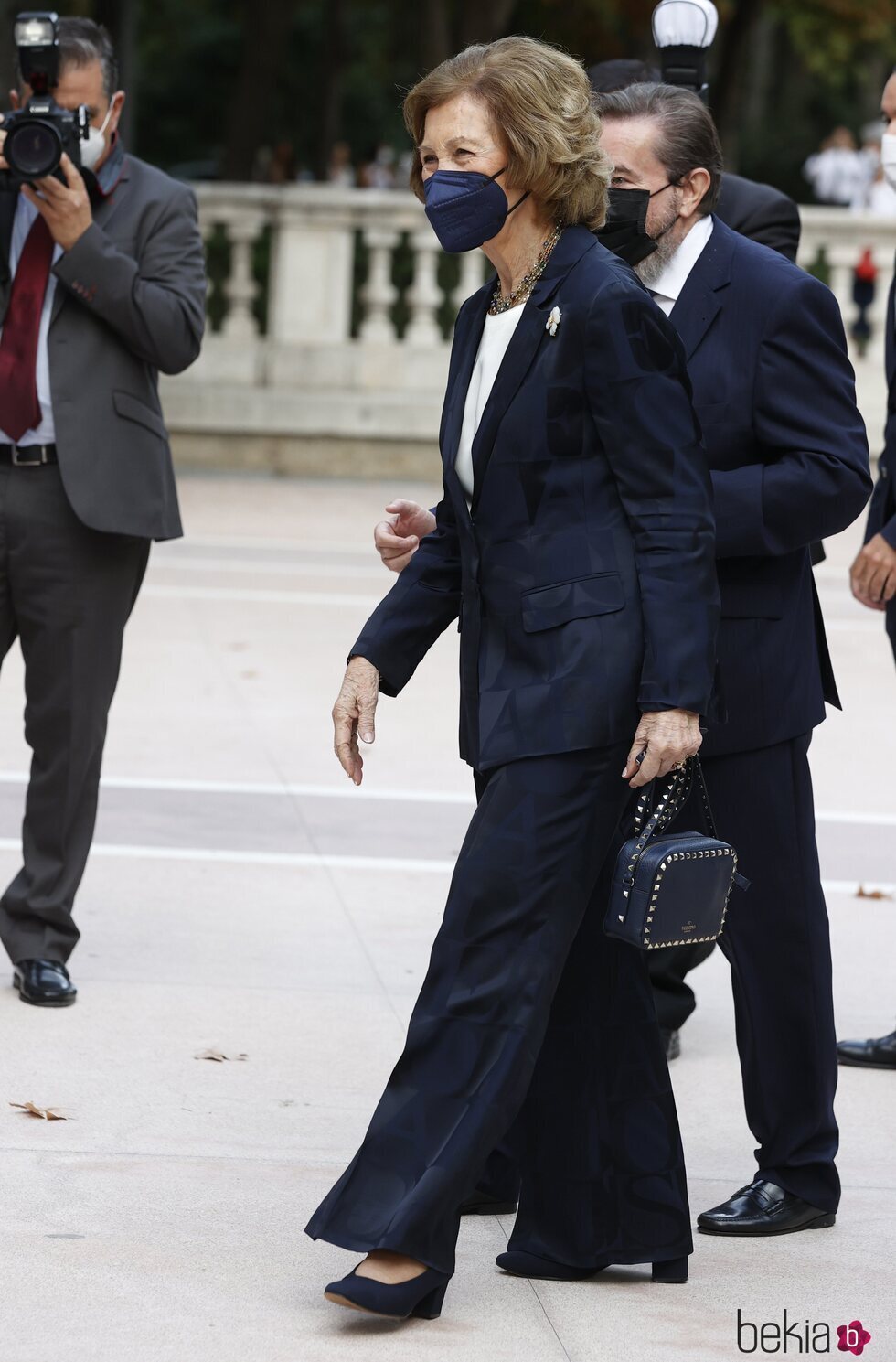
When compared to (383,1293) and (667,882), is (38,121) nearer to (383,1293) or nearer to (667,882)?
(667,882)

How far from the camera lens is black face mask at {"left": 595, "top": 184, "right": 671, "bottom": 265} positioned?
4.12m

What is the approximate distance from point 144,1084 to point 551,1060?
127cm

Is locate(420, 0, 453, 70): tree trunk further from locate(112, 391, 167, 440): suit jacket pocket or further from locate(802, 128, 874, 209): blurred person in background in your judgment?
locate(112, 391, 167, 440): suit jacket pocket

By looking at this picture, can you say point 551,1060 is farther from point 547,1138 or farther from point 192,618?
point 192,618

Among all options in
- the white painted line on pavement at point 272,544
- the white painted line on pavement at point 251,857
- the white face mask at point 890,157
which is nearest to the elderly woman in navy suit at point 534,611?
the white face mask at point 890,157

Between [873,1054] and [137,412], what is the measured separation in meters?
2.37

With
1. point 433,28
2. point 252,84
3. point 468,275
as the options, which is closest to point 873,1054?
point 468,275

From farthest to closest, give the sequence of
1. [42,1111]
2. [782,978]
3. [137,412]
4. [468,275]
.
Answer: [468,275] < [137,412] < [42,1111] < [782,978]

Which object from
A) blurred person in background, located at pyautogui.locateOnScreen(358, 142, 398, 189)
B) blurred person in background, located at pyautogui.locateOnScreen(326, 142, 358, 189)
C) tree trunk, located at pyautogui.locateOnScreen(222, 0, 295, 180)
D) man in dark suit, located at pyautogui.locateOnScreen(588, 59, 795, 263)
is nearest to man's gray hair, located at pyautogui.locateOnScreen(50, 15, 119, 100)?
man in dark suit, located at pyautogui.locateOnScreen(588, 59, 795, 263)

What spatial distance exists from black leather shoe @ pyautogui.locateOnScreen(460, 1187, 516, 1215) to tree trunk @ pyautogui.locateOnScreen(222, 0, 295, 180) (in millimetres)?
23834

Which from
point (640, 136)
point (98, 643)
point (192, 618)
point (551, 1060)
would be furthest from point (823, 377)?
point (192, 618)

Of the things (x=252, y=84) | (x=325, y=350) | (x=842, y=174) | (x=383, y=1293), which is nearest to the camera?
(x=383, y=1293)

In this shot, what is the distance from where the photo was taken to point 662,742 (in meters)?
3.62

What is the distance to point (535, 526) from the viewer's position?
3.70m
